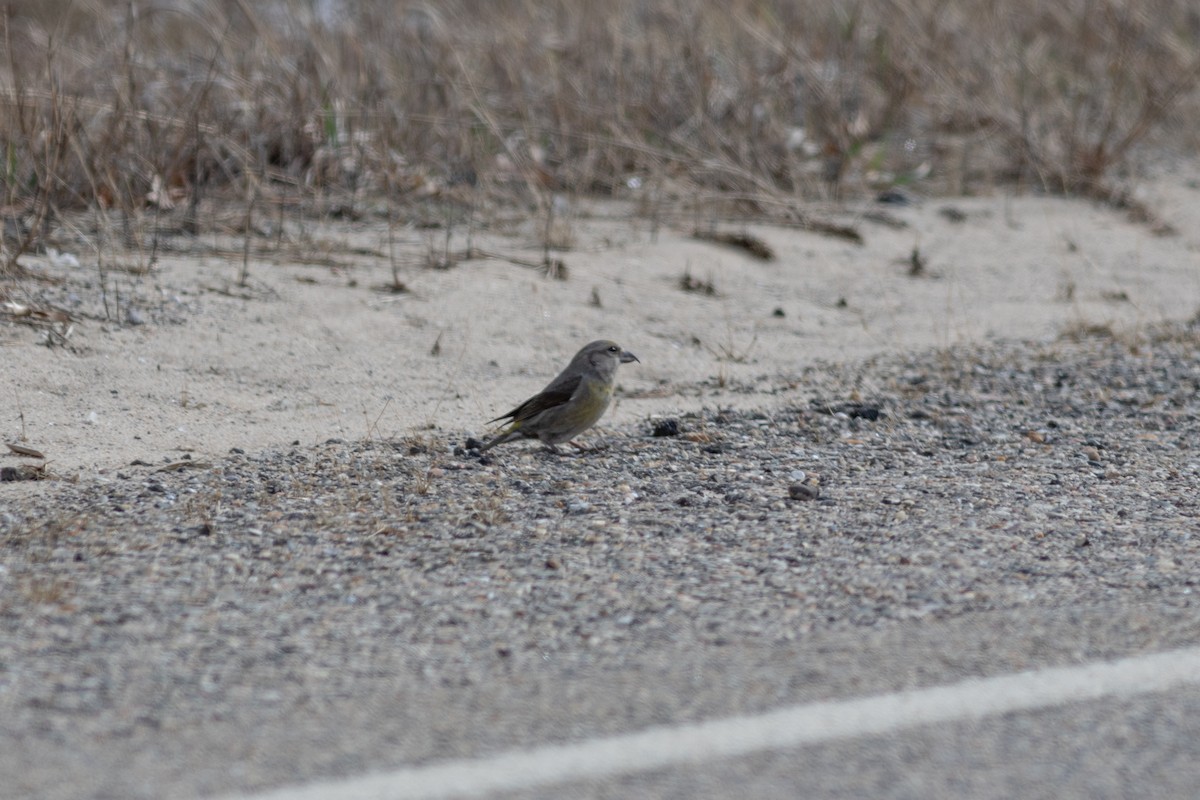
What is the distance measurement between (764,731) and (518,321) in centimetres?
504

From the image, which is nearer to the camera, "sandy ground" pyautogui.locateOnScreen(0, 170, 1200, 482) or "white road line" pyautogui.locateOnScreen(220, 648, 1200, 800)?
"white road line" pyautogui.locateOnScreen(220, 648, 1200, 800)

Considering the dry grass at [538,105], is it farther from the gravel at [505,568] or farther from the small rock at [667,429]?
the small rock at [667,429]

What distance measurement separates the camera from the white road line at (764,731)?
131 inches

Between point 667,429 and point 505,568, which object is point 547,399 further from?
point 505,568

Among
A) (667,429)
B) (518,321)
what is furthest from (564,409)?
(518,321)

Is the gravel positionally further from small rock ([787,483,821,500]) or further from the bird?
the bird

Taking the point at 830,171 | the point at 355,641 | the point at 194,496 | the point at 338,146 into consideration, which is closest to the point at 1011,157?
the point at 830,171

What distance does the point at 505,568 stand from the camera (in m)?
4.83

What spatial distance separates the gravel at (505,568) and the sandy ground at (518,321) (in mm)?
650

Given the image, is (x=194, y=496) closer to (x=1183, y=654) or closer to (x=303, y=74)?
(x=1183, y=654)

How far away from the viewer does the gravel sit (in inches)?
145

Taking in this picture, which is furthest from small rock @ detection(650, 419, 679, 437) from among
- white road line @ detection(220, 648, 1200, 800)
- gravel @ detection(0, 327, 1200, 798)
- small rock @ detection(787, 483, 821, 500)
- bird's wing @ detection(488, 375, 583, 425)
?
white road line @ detection(220, 648, 1200, 800)

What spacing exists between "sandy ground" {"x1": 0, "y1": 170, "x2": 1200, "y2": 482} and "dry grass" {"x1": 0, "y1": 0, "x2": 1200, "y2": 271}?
496mm

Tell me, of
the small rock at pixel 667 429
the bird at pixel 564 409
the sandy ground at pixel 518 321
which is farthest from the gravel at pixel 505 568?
the sandy ground at pixel 518 321
